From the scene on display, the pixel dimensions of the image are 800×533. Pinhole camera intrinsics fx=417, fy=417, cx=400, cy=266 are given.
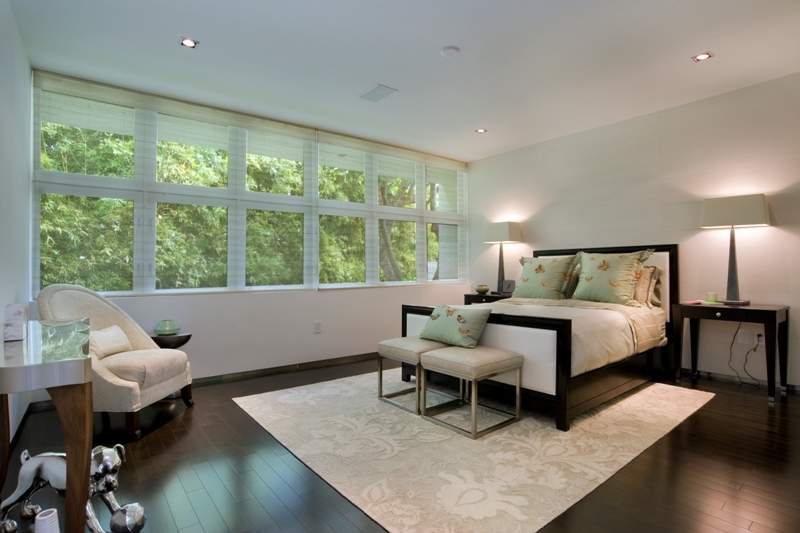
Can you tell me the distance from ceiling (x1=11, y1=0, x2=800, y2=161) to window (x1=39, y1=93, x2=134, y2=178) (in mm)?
257

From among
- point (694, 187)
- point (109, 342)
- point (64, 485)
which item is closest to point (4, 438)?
point (64, 485)

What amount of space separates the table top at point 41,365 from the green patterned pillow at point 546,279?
385 centimetres

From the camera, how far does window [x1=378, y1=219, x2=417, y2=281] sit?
17.9 feet

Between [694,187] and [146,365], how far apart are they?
5.01 m

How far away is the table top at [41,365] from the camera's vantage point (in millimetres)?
1197

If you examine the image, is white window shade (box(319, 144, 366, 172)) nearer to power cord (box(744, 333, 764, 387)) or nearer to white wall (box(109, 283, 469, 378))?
white wall (box(109, 283, 469, 378))

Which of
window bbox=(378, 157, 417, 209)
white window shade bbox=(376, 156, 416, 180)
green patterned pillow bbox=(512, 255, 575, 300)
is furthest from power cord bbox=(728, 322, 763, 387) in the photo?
white window shade bbox=(376, 156, 416, 180)

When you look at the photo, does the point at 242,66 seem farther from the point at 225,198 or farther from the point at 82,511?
the point at 82,511

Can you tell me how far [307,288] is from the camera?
15.4ft

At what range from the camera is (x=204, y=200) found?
4062mm

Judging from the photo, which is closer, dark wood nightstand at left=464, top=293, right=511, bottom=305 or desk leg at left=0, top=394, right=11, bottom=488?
desk leg at left=0, top=394, right=11, bottom=488

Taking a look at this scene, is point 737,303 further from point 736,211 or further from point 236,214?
point 236,214

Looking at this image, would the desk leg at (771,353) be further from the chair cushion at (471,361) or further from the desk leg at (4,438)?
the desk leg at (4,438)

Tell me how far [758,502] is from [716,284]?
8.69ft
